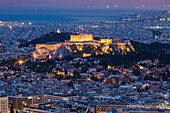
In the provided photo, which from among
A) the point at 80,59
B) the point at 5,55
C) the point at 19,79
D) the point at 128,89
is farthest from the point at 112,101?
the point at 5,55

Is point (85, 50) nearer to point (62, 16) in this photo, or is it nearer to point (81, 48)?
point (81, 48)

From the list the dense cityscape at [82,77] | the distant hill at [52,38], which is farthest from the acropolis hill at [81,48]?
the distant hill at [52,38]

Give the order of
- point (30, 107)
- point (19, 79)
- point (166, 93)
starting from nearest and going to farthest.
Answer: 1. point (30, 107)
2. point (166, 93)
3. point (19, 79)

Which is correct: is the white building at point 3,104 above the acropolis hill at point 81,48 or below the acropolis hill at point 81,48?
above

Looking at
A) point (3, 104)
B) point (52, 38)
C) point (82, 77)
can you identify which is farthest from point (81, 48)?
point (3, 104)

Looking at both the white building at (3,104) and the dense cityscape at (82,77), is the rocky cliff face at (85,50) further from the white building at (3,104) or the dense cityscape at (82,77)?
the white building at (3,104)

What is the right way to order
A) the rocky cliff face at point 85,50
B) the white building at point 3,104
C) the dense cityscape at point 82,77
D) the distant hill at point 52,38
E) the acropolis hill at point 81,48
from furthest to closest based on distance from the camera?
the distant hill at point 52,38 → the acropolis hill at point 81,48 → the rocky cliff face at point 85,50 → the white building at point 3,104 → the dense cityscape at point 82,77

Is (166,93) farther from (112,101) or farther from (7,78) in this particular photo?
(7,78)

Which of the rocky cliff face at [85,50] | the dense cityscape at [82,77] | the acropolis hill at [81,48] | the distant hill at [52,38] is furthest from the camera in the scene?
the distant hill at [52,38]
